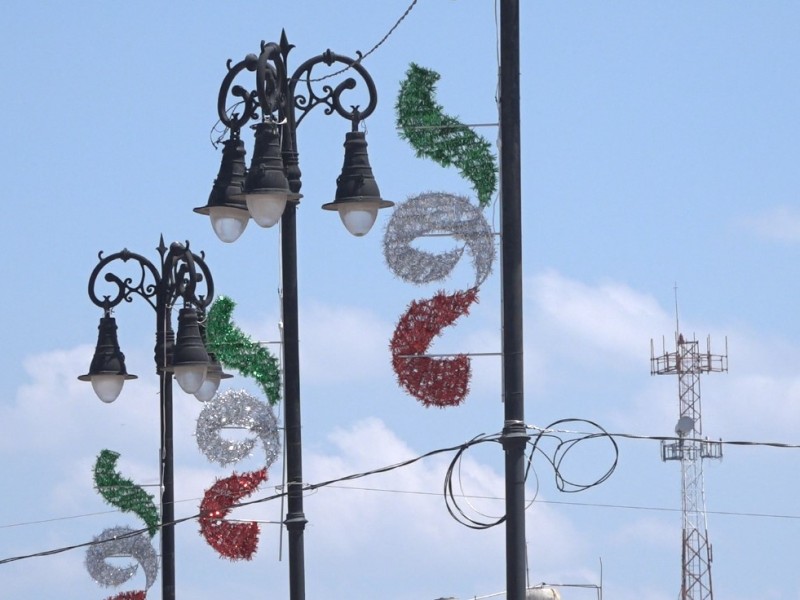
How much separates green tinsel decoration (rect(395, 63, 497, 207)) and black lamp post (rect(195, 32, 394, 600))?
9.74ft

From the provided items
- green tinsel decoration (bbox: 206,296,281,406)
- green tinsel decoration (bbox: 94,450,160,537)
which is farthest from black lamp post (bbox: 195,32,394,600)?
green tinsel decoration (bbox: 94,450,160,537)

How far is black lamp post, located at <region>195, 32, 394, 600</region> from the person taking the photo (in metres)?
14.0

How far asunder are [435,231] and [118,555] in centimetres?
952

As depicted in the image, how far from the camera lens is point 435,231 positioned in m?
17.3

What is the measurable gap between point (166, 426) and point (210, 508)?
3782 mm

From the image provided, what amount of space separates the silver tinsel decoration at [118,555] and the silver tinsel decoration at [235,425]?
276 centimetres

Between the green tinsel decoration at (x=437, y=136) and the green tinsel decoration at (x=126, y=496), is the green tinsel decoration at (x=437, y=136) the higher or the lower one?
the higher one

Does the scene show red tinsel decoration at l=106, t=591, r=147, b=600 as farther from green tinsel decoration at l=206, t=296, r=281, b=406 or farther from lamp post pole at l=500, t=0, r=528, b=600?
lamp post pole at l=500, t=0, r=528, b=600

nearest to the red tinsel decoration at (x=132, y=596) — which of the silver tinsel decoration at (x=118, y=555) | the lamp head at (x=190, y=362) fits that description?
the silver tinsel decoration at (x=118, y=555)

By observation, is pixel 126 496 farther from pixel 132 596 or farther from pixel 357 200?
pixel 357 200

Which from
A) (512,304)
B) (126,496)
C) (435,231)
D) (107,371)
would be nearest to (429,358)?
(435,231)

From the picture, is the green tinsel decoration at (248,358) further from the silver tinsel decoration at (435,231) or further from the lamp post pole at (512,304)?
the lamp post pole at (512,304)

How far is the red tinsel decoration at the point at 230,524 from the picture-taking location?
73.2 feet

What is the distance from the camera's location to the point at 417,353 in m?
17.6
